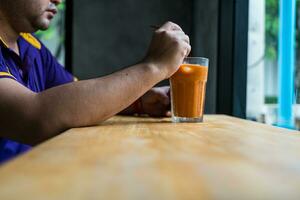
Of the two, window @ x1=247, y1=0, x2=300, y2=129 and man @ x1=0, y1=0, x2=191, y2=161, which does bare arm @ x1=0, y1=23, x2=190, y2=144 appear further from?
window @ x1=247, y1=0, x2=300, y2=129

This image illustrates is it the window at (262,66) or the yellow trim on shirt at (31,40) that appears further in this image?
the window at (262,66)

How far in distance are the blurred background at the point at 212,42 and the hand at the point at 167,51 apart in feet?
3.33

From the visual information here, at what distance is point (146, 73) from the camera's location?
872mm

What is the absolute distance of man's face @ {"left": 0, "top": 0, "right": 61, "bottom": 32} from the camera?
1.25 meters

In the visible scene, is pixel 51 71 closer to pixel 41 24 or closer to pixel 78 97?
pixel 41 24

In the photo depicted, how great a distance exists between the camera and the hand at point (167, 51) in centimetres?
91

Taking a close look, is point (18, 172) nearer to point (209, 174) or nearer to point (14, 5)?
point (209, 174)

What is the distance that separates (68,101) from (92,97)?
0.06 m

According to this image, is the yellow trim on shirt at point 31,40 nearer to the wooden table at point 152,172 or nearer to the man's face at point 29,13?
the man's face at point 29,13

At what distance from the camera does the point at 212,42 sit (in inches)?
84.0

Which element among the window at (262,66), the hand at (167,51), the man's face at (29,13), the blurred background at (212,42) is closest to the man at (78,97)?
the hand at (167,51)

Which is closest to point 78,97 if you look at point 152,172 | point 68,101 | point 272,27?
point 68,101

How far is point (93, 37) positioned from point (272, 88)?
2.22 metres

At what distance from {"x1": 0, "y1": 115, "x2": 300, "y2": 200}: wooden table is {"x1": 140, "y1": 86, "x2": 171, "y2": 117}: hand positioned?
2.37 feet
